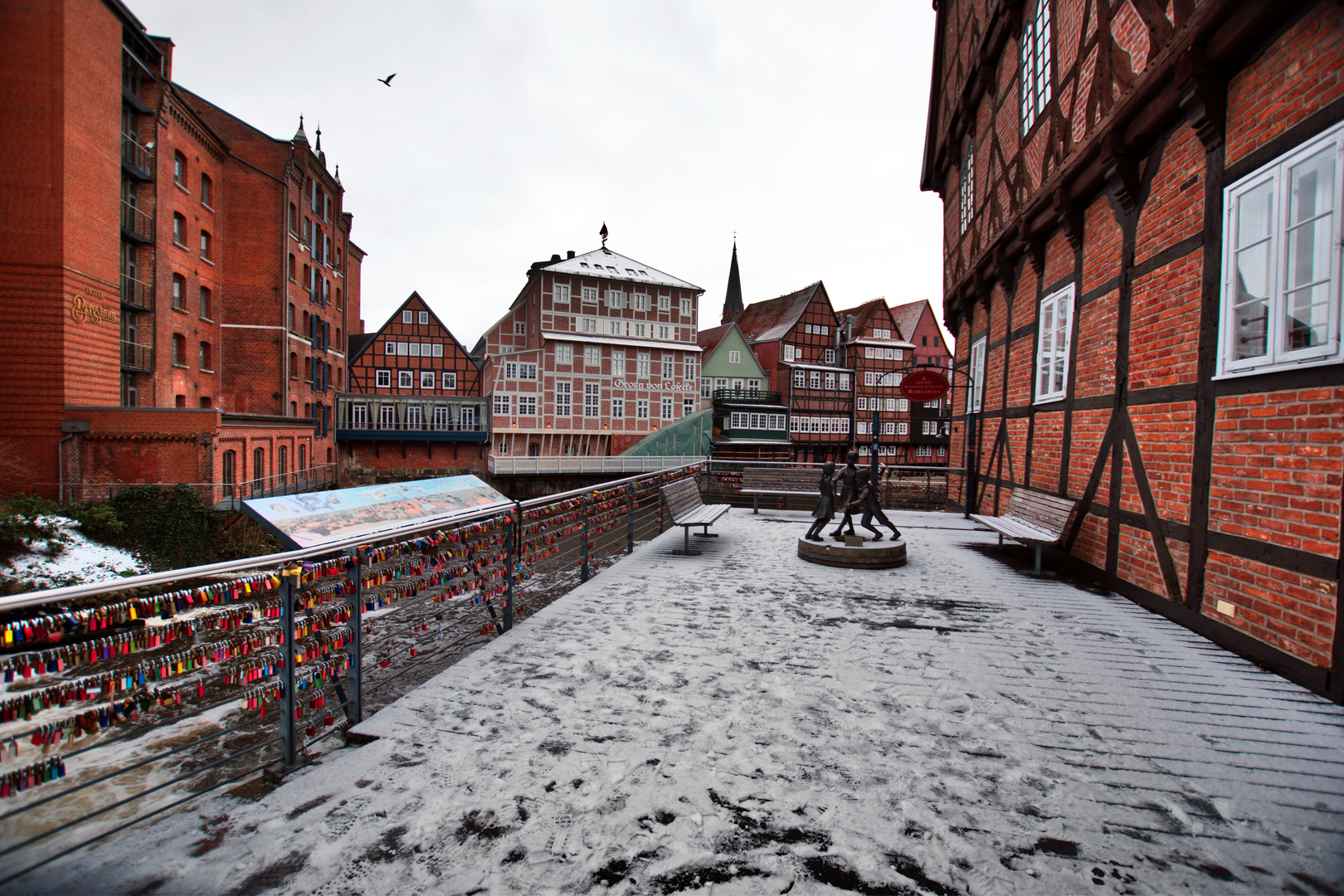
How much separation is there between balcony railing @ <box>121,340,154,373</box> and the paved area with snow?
24.3m

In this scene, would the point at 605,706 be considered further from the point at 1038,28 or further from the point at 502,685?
the point at 1038,28

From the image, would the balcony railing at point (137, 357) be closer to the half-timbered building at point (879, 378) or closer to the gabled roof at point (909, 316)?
the half-timbered building at point (879, 378)

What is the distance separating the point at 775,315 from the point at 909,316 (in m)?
11.7

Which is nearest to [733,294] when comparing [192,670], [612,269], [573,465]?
[612,269]

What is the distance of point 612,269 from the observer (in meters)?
39.0

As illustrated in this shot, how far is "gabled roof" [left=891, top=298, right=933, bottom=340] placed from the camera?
1853 inches

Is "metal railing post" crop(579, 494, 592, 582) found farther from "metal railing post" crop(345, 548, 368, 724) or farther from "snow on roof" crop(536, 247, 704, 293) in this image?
"snow on roof" crop(536, 247, 704, 293)

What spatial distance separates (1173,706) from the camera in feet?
12.2

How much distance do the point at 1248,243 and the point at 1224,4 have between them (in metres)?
1.78

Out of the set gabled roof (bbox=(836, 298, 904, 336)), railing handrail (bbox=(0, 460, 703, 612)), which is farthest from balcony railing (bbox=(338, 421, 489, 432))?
railing handrail (bbox=(0, 460, 703, 612))

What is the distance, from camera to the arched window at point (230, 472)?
20.6 m

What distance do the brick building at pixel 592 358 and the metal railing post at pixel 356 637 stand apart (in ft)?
108

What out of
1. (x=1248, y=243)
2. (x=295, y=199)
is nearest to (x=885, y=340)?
(x=295, y=199)

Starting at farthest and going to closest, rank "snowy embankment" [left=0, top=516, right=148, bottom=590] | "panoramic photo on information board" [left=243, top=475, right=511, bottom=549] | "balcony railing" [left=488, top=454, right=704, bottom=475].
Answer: "balcony railing" [left=488, top=454, right=704, bottom=475] < "snowy embankment" [left=0, top=516, right=148, bottom=590] < "panoramic photo on information board" [left=243, top=475, right=511, bottom=549]
